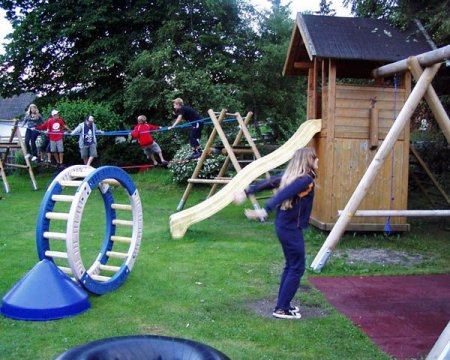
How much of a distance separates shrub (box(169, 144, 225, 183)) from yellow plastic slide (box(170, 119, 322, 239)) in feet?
21.0

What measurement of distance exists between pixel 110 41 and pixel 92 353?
1835 cm

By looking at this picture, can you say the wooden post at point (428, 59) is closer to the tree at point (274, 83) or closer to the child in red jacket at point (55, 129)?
the child in red jacket at point (55, 129)

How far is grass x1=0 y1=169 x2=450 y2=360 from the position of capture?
4707mm

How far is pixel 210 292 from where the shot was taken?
625 centimetres

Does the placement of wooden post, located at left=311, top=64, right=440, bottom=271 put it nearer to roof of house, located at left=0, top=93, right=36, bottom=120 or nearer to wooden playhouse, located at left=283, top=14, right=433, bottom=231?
wooden playhouse, located at left=283, top=14, right=433, bottom=231

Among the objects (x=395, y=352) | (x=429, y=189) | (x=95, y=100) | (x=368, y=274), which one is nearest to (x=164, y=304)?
(x=395, y=352)

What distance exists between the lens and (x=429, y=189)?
50.8ft

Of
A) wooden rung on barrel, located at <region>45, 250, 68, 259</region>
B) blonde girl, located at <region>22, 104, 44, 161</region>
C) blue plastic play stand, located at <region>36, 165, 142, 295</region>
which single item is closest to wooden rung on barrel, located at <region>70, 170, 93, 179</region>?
blue plastic play stand, located at <region>36, 165, 142, 295</region>

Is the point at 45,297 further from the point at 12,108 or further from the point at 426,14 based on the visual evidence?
the point at 12,108

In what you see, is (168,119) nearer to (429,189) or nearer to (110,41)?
(110,41)

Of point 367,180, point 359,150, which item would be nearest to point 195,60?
point 359,150

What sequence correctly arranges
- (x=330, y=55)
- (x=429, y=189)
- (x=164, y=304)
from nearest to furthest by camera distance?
(x=164, y=304) < (x=330, y=55) < (x=429, y=189)

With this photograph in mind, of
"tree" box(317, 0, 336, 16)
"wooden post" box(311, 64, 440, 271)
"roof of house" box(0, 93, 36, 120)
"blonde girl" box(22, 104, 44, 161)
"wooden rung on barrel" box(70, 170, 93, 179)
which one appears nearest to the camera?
"wooden rung on barrel" box(70, 170, 93, 179)

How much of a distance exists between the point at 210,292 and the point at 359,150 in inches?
185
